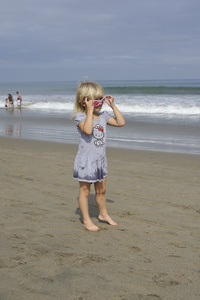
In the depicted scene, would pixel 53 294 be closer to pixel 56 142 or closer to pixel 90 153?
pixel 90 153

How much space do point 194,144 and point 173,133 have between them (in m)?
2.39

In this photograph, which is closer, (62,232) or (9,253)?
(9,253)

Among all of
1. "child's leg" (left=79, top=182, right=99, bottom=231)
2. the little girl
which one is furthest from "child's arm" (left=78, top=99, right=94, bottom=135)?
"child's leg" (left=79, top=182, right=99, bottom=231)

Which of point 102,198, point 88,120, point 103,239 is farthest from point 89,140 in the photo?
point 103,239

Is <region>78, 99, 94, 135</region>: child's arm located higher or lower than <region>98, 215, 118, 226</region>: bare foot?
higher

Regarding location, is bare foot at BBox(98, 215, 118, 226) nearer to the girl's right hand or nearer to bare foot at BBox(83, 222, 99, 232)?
bare foot at BBox(83, 222, 99, 232)

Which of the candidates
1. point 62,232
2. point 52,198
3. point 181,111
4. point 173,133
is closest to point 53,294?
point 62,232

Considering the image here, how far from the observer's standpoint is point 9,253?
10.4ft

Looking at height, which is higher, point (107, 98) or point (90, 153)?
point (107, 98)

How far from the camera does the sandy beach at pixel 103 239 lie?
8.65 ft

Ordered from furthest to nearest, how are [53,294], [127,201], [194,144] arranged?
1. [194,144]
2. [127,201]
3. [53,294]

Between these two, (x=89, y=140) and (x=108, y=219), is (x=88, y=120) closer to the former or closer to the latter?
(x=89, y=140)

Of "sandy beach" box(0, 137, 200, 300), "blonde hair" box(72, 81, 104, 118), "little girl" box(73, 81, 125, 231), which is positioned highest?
"blonde hair" box(72, 81, 104, 118)

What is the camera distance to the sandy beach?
264 centimetres
